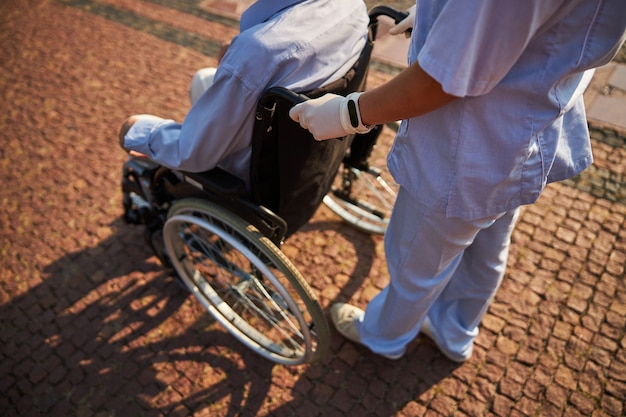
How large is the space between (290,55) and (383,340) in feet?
4.48

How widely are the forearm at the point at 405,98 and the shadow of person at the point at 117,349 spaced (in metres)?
1.55

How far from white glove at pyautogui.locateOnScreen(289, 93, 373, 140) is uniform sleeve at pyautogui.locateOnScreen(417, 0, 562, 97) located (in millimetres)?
286

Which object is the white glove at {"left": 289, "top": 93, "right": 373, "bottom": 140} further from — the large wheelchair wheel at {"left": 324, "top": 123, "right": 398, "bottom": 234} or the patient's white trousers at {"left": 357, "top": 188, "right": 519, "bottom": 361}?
the large wheelchair wheel at {"left": 324, "top": 123, "right": 398, "bottom": 234}

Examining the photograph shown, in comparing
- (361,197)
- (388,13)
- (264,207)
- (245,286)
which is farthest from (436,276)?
(361,197)

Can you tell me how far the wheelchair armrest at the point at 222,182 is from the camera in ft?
5.51

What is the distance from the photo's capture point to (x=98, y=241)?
288 centimetres

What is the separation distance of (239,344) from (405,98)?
67.5 inches

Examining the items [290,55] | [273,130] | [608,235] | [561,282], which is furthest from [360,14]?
[608,235]

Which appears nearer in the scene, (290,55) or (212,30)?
(290,55)

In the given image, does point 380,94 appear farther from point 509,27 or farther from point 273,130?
point 273,130

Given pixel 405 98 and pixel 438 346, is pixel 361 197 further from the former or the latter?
pixel 405 98

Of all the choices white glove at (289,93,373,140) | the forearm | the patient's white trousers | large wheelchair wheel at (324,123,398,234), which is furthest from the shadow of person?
the forearm

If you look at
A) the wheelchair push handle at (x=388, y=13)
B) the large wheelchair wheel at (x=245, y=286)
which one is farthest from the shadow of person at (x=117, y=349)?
the wheelchair push handle at (x=388, y=13)

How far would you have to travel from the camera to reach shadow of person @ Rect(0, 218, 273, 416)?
7.18ft
